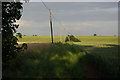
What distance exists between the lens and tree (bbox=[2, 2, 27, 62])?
8930 millimetres

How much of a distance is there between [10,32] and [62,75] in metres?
3.96

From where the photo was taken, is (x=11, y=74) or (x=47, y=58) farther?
(x=47, y=58)

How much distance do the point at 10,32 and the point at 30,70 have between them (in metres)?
3.04

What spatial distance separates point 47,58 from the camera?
8.01 meters

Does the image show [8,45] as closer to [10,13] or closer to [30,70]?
[10,13]

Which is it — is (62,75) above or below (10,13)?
below

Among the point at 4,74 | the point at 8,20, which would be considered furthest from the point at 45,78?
the point at 8,20

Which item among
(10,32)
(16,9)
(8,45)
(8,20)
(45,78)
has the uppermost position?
(16,9)

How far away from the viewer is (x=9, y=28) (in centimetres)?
902

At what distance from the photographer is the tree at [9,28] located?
893cm

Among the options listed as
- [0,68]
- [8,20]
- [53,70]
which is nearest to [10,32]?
[8,20]

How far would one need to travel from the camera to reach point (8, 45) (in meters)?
8.96

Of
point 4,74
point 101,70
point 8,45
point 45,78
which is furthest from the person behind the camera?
point 8,45

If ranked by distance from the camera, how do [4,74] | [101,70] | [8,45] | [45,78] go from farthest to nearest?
[8,45] → [101,70] → [4,74] → [45,78]
